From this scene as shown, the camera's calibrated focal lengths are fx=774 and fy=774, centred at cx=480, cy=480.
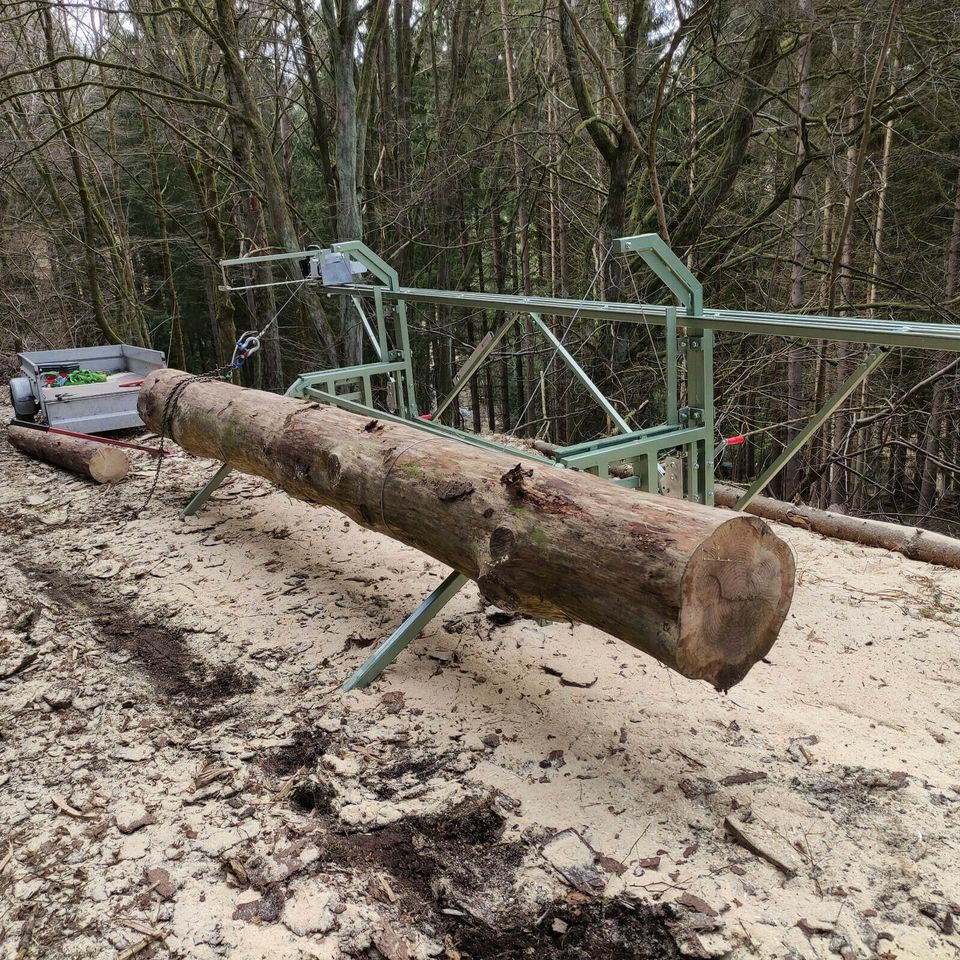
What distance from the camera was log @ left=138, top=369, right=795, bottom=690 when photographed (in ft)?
7.64

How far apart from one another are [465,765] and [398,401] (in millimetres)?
3481

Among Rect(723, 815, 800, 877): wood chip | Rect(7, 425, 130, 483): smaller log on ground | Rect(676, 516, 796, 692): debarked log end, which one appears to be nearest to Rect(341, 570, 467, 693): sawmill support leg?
Rect(676, 516, 796, 692): debarked log end

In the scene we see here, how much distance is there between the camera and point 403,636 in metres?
3.30

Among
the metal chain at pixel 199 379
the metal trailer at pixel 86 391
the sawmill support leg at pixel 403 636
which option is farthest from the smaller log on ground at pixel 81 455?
the sawmill support leg at pixel 403 636

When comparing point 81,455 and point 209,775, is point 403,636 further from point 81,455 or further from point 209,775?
point 81,455

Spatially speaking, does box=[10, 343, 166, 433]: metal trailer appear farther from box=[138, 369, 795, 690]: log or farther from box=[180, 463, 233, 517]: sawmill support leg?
box=[138, 369, 795, 690]: log

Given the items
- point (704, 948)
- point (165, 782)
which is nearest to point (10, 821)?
point (165, 782)

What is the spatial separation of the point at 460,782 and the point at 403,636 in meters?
0.80

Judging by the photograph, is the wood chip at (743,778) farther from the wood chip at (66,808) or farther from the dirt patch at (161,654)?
the wood chip at (66,808)

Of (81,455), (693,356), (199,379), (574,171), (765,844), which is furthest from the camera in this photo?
(574,171)

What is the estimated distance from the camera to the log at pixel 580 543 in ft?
7.64

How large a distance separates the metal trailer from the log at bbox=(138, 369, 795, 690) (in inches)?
183

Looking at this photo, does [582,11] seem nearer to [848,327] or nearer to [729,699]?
[848,327]

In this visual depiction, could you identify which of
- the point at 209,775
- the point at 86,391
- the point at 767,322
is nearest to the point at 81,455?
the point at 86,391
